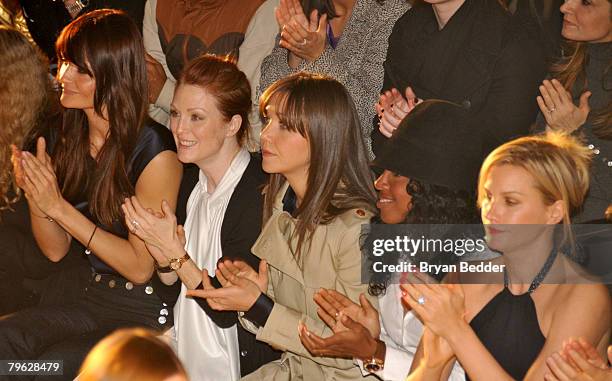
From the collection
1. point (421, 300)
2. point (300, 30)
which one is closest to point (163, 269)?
point (300, 30)

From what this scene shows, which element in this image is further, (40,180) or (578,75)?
(40,180)

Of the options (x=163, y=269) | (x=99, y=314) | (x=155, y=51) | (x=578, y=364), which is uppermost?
(x=155, y=51)

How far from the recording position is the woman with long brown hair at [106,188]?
2.86 metres

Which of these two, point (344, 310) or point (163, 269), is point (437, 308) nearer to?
point (344, 310)

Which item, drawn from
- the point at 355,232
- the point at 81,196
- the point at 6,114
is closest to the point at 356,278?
the point at 355,232

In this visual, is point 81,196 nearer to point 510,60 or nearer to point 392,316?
point 392,316

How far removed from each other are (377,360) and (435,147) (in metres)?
0.56

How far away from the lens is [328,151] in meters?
2.55

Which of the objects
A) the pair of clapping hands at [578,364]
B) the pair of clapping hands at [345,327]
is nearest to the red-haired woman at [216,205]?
the pair of clapping hands at [345,327]

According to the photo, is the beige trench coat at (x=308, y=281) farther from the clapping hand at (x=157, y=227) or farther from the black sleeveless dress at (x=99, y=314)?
the black sleeveless dress at (x=99, y=314)

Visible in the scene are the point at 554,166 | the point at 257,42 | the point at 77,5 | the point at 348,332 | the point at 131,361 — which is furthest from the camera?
the point at 77,5

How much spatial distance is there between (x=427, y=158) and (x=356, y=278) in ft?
1.15

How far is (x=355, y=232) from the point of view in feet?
8.28

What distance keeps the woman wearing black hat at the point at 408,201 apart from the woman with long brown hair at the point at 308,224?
55 mm
